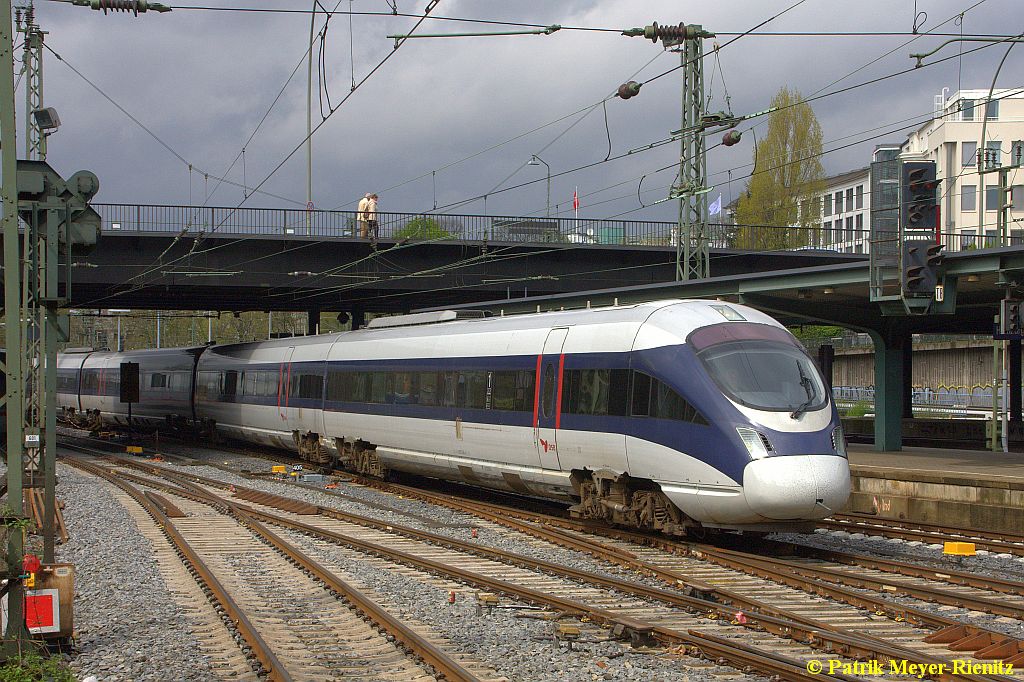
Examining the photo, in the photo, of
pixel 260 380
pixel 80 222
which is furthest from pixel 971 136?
pixel 80 222

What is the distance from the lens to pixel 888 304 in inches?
784

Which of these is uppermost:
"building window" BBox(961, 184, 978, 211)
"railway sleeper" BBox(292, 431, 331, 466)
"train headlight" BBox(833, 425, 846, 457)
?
"building window" BBox(961, 184, 978, 211)

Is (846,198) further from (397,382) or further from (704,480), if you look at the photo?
(704,480)

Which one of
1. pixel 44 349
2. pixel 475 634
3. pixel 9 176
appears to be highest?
pixel 9 176

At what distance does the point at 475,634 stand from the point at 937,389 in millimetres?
53542

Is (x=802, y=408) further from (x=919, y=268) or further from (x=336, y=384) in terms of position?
(x=336, y=384)

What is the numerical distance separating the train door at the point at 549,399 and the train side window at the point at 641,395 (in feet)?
5.92

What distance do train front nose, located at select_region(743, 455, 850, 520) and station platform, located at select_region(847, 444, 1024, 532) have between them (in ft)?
16.5

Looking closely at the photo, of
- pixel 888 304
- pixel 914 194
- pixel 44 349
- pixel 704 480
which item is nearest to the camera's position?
pixel 44 349

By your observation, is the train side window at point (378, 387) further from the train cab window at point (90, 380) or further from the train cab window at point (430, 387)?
the train cab window at point (90, 380)

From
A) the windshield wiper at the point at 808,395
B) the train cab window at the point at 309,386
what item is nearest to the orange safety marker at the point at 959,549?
the windshield wiper at the point at 808,395

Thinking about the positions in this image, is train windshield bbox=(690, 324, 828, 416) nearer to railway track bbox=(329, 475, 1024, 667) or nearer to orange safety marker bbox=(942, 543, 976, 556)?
railway track bbox=(329, 475, 1024, 667)

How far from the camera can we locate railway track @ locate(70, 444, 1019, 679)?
841cm

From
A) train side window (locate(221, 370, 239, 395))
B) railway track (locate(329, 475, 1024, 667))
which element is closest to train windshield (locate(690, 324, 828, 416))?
railway track (locate(329, 475, 1024, 667))
